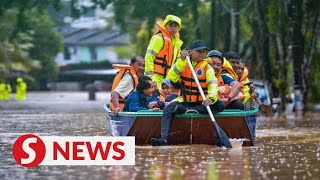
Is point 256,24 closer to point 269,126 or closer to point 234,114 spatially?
point 269,126

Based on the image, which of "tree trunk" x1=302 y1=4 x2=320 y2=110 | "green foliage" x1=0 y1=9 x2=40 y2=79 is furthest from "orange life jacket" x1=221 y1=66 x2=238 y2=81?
"green foliage" x1=0 y1=9 x2=40 y2=79

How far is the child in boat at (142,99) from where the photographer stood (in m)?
18.1

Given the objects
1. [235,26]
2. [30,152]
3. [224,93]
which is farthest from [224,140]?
[235,26]

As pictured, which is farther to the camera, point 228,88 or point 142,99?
point 228,88

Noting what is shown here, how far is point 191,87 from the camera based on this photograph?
17844 millimetres

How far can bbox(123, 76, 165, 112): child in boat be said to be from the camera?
18.1 meters

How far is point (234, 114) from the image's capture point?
17656 mm

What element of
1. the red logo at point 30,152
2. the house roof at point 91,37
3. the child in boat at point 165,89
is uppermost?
the child in boat at point 165,89

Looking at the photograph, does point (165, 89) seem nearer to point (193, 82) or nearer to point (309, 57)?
point (193, 82)

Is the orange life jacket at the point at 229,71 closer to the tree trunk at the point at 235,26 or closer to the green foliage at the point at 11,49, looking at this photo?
the tree trunk at the point at 235,26

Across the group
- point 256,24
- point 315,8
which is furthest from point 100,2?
point 315,8

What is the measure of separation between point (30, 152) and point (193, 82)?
386 cm

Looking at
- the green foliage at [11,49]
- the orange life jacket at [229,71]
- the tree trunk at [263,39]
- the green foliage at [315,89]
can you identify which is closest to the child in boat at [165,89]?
the orange life jacket at [229,71]

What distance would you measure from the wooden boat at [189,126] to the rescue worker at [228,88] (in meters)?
0.60
